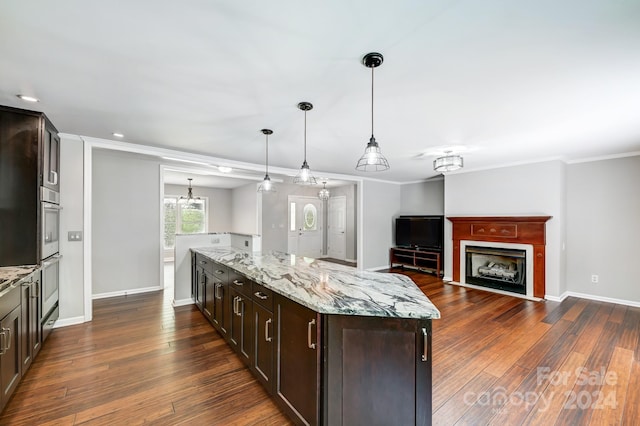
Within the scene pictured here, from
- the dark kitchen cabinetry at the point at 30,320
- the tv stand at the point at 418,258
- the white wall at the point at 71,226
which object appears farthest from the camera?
the tv stand at the point at 418,258

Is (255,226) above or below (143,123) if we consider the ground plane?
below

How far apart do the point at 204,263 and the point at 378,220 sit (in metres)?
4.66

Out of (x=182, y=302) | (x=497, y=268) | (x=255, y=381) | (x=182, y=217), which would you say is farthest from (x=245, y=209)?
(x=497, y=268)

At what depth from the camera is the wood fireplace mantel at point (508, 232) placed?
15.3 ft

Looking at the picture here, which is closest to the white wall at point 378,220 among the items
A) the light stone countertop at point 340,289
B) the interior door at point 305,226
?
the interior door at point 305,226

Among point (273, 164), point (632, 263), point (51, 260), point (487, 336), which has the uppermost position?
point (273, 164)

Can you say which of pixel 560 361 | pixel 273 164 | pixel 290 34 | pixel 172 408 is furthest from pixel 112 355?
pixel 560 361

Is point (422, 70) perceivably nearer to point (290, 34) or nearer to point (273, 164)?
point (290, 34)

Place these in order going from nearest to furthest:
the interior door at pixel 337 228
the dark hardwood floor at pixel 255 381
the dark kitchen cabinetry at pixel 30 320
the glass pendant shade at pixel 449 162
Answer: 1. the dark hardwood floor at pixel 255 381
2. the dark kitchen cabinetry at pixel 30 320
3. the glass pendant shade at pixel 449 162
4. the interior door at pixel 337 228

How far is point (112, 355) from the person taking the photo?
8.94 ft

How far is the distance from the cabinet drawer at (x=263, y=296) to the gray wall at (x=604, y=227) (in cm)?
558

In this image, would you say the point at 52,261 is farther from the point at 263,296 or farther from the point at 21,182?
the point at 263,296

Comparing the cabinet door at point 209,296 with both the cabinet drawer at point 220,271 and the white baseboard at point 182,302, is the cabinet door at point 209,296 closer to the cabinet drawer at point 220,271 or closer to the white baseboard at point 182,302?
the cabinet drawer at point 220,271

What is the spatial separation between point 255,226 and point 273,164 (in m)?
2.55
